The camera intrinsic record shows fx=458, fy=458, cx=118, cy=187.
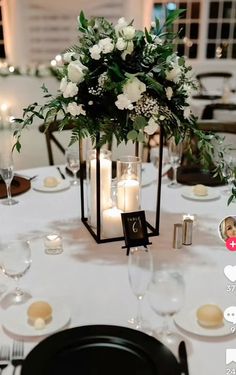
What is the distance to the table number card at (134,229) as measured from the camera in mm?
1399

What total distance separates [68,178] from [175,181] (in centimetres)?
49

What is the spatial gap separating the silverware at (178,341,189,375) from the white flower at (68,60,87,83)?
0.76 meters

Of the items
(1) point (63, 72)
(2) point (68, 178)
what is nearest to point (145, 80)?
(1) point (63, 72)

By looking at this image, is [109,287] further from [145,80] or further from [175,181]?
[175,181]

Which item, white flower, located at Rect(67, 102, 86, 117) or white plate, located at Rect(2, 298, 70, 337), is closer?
white plate, located at Rect(2, 298, 70, 337)

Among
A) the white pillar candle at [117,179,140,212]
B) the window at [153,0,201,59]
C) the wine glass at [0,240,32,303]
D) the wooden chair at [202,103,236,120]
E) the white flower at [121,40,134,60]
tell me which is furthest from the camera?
the window at [153,0,201,59]

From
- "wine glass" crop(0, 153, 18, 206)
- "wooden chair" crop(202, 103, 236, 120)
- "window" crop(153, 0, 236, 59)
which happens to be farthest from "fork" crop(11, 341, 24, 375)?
"window" crop(153, 0, 236, 59)

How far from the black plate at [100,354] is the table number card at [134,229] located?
1.39 ft

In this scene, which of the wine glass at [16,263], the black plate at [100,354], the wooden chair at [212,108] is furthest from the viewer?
the wooden chair at [212,108]

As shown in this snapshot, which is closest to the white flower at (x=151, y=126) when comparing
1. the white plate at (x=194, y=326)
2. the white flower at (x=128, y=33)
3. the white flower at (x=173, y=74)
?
the white flower at (x=173, y=74)

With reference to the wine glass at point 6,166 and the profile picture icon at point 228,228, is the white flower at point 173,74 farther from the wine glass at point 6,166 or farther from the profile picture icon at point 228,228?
the wine glass at point 6,166

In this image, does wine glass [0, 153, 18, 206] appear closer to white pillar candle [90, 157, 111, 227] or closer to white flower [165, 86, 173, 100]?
white pillar candle [90, 157, 111, 227]

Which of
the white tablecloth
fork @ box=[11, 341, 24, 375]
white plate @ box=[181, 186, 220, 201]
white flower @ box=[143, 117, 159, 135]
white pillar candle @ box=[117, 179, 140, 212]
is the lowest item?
fork @ box=[11, 341, 24, 375]

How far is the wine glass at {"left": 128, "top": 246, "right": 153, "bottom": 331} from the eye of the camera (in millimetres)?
1062
